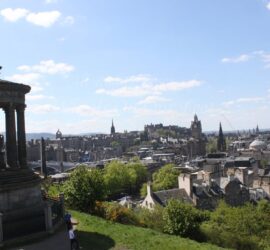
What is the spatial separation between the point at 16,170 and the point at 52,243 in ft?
17.5

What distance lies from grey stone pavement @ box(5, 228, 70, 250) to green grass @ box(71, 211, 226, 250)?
2.35 ft

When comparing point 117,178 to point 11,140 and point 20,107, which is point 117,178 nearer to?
point 20,107

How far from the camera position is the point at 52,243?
1961cm

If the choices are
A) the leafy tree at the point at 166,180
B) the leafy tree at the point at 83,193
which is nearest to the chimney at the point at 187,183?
the leafy tree at the point at 166,180

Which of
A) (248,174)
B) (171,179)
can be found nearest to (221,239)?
(171,179)

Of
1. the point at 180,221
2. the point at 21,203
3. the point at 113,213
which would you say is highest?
the point at 21,203

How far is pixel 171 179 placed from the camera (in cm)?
8944

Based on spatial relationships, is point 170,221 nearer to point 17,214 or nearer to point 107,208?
point 107,208

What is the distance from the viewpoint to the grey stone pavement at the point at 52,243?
19.0m

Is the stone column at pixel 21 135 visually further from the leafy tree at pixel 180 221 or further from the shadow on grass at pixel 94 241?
the leafy tree at pixel 180 221

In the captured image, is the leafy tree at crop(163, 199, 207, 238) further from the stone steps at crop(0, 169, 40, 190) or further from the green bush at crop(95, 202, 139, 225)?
the stone steps at crop(0, 169, 40, 190)


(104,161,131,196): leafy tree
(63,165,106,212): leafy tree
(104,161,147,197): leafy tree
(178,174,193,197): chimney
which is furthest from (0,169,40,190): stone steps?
(104,161,131,196): leafy tree

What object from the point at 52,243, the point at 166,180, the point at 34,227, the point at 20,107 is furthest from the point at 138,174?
the point at 52,243

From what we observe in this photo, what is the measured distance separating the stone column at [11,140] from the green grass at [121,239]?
4.74 metres
